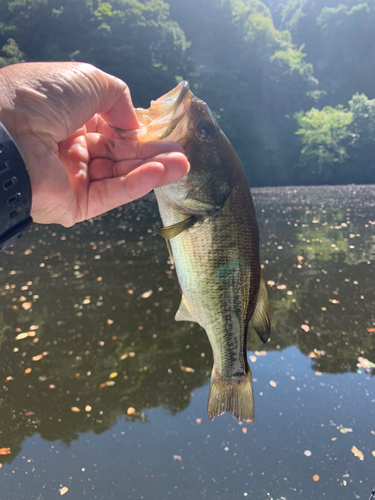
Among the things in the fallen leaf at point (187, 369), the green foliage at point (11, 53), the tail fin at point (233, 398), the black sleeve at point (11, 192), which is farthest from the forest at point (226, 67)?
the tail fin at point (233, 398)

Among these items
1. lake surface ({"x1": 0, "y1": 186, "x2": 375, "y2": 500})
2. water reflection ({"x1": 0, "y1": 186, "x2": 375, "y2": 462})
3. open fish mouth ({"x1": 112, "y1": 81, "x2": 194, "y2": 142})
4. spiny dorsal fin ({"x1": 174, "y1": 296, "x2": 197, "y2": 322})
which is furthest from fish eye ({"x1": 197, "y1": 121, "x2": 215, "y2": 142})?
water reflection ({"x1": 0, "y1": 186, "x2": 375, "y2": 462})

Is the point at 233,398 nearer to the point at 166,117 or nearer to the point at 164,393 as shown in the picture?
the point at 166,117

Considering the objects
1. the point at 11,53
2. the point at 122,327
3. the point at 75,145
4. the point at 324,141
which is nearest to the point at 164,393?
the point at 122,327

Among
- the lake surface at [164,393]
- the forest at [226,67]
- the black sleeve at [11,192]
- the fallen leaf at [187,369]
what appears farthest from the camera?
the forest at [226,67]

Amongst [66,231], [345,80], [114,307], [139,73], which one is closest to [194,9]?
[139,73]

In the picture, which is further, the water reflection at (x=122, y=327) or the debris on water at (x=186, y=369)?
A: the debris on water at (x=186, y=369)

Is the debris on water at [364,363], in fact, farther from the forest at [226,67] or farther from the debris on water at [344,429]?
the forest at [226,67]

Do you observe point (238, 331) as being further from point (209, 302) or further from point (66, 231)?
point (66, 231)
